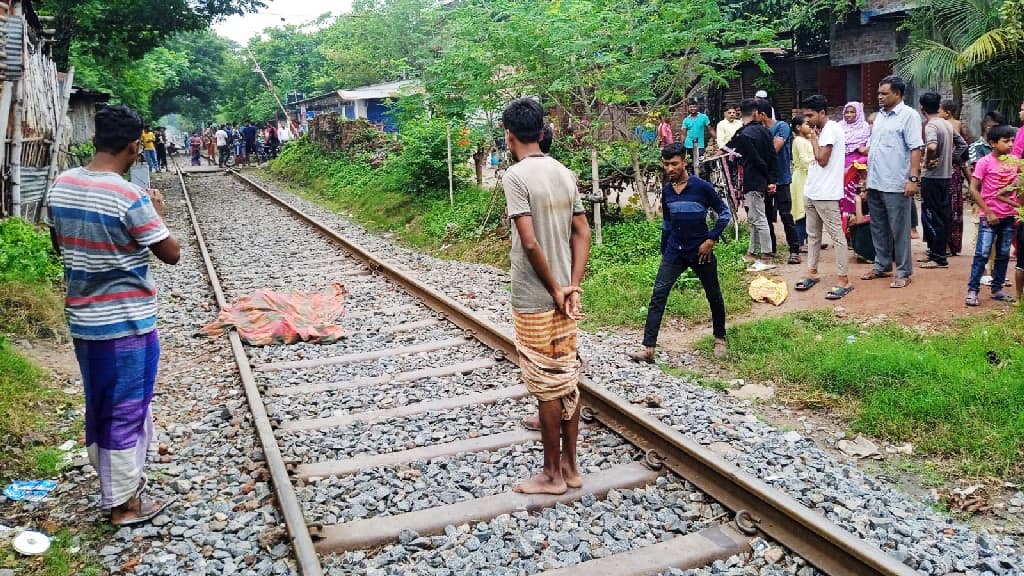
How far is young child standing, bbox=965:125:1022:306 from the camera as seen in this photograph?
6820 mm

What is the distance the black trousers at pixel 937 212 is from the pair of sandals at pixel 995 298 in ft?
4.08

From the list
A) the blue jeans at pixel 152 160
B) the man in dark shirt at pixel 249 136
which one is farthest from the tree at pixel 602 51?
the man in dark shirt at pixel 249 136

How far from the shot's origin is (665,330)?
24.7 ft

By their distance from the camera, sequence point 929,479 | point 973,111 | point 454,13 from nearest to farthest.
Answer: point 929,479 < point 454,13 < point 973,111

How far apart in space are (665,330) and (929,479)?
324cm

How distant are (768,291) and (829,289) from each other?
0.58 meters

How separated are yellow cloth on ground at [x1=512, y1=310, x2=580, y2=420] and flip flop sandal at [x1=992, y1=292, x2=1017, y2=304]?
4.62 metres

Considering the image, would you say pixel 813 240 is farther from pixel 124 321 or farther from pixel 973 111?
pixel 973 111

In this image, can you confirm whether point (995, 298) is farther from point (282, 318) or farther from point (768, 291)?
point (282, 318)

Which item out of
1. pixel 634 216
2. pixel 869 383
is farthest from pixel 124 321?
pixel 634 216

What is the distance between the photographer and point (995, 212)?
270 inches

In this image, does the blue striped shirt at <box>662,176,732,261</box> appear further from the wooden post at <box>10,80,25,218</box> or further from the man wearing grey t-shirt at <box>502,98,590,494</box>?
the wooden post at <box>10,80,25,218</box>

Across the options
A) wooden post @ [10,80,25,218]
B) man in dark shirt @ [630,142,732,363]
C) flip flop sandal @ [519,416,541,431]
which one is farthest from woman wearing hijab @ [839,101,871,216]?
wooden post @ [10,80,25,218]

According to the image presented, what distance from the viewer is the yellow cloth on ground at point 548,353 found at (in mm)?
4113
